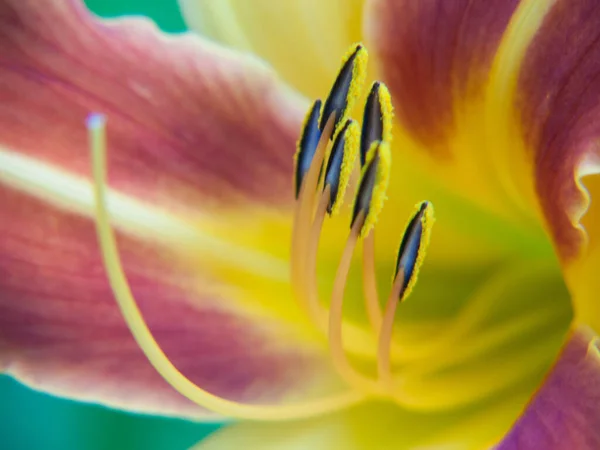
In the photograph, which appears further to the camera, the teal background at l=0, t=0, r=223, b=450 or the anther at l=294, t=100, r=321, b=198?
the teal background at l=0, t=0, r=223, b=450

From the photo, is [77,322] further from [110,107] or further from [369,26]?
[369,26]

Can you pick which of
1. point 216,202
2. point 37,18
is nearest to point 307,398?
point 216,202

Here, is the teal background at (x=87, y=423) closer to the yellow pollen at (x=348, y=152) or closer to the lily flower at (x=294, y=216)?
the lily flower at (x=294, y=216)

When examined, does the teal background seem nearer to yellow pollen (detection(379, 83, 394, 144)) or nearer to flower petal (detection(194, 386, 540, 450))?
flower petal (detection(194, 386, 540, 450))

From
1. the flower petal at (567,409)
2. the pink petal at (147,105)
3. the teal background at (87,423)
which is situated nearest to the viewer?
the flower petal at (567,409)

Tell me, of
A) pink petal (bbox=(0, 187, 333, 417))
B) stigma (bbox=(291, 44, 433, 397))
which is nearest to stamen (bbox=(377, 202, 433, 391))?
stigma (bbox=(291, 44, 433, 397))

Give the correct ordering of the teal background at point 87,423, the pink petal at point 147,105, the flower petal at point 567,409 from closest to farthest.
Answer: the flower petal at point 567,409, the pink petal at point 147,105, the teal background at point 87,423

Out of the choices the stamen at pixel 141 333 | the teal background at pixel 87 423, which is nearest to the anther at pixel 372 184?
the stamen at pixel 141 333

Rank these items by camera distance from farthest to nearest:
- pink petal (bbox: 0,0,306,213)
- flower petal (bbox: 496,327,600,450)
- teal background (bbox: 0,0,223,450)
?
1. teal background (bbox: 0,0,223,450)
2. pink petal (bbox: 0,0,306,213)
3. flower petal (bbox: 496,327,600,450)
